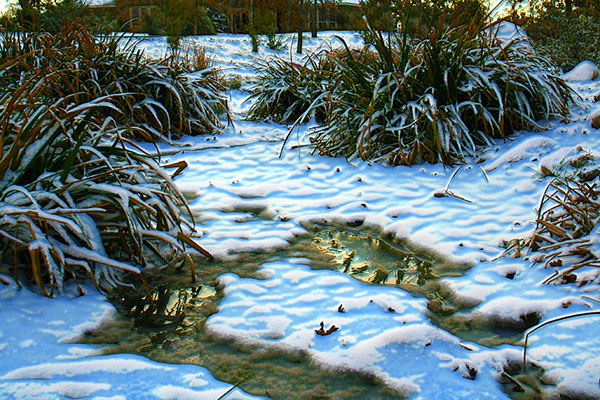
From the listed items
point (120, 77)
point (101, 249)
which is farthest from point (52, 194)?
point (120, 77)

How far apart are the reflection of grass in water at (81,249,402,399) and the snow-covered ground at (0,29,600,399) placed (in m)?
0.05

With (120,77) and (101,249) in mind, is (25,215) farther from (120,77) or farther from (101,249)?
(120,77)

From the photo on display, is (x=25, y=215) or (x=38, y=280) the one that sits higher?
(x=25, y=215)

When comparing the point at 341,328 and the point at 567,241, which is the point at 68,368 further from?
the point at 567,241

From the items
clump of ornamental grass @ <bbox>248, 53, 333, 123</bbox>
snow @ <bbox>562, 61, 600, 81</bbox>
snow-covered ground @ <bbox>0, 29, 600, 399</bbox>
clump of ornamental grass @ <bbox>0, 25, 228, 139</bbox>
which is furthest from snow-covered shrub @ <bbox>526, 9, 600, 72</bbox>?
clump of ornamental grass @ <bbox>0, 25, 228, 139</bbox>

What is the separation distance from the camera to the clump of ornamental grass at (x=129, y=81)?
4988 millimetres

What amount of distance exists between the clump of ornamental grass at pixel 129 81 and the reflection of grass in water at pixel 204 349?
3.22 meters

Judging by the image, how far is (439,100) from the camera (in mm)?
4230

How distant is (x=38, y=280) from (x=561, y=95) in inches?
190

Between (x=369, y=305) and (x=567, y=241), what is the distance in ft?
3.33

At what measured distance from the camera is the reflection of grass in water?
1.49 m

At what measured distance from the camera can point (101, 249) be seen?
204 centimetres

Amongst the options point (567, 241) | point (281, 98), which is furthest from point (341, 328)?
point (281, 98)

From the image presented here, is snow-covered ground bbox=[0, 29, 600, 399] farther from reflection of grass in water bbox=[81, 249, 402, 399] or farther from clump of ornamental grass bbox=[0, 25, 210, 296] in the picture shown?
clump of ornamental grass bbox=[0, 25, 210, 296]
